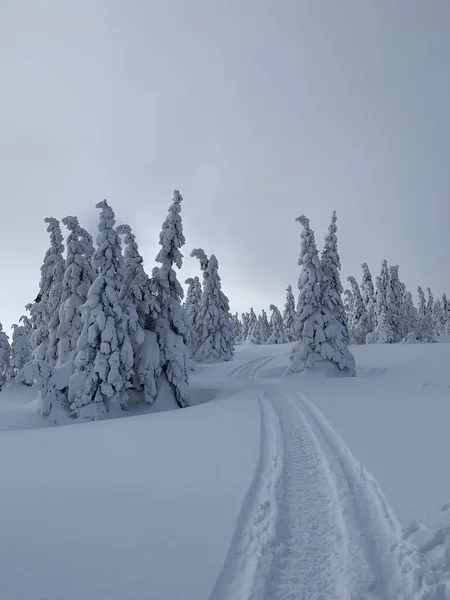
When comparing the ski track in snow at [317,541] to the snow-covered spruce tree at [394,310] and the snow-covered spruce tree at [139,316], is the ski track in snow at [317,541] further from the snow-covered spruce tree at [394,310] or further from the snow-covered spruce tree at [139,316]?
the snow-covered spruce tree at [394,310]

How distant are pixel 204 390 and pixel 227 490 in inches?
812

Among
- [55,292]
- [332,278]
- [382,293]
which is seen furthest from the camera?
[382,293]

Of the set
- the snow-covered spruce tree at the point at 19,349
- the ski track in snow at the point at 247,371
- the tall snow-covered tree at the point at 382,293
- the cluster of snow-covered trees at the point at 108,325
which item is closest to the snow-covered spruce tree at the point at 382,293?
the tall snow-covered tree at the point at 382,293

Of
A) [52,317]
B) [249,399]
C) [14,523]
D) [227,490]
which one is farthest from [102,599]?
[52,317]

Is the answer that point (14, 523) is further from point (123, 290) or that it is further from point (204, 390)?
point (204, 390)

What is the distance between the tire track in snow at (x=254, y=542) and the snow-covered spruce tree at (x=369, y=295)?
65265 mm

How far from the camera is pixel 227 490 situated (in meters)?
6.78

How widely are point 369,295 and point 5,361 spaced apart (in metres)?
61.0

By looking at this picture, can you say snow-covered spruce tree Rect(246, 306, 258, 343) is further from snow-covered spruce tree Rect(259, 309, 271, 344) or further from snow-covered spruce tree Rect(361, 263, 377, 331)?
snow-covered spruce tree Rect(361, 263, 377, 331)

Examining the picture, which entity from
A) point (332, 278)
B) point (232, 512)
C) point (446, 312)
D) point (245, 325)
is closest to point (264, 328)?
point (245, 325)

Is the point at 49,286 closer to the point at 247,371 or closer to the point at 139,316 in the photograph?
the point at 139,316

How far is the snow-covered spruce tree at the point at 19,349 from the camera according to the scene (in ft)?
123

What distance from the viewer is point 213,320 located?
48875mm

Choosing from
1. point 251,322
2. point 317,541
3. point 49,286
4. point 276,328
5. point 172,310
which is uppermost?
point 49,286
